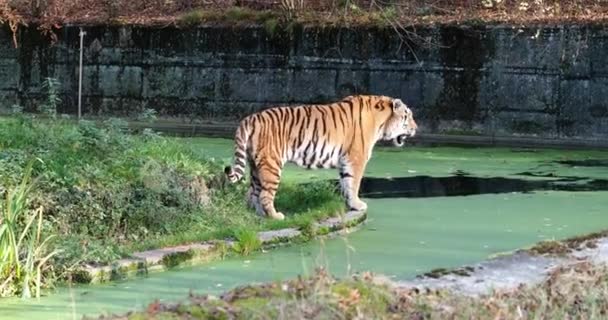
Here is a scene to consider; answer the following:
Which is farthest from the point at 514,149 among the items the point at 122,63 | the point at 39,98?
the point at 39,98

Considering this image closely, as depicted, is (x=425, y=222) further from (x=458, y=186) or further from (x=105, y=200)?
(x=105, y=200)

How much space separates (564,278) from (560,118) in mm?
14574

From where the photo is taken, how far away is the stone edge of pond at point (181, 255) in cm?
745

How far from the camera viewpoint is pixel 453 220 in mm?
10789

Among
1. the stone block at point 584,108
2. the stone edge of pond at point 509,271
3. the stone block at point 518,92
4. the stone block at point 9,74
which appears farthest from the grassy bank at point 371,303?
the stone block at point 9,74

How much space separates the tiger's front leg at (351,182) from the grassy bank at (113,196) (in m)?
0.13

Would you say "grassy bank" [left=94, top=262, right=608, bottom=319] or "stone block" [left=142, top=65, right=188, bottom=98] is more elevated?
"grassy bank" [left=94, top=262, right=608, bottom=319]

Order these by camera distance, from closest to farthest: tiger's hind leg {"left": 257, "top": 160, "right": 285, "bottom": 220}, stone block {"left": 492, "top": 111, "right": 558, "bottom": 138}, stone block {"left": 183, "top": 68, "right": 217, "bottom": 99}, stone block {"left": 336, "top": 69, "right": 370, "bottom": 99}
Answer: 1. tiger's hind leg {"left": 257, "top": 160, "right": 285, "bottom": 220}
2. stone block {"left": 492, "top": 111, "right": 558, "bottom": 138}
3. stone block {"left": 336, "top": 69, "right": 370, "bottom": 99}
4. stone block {"left": 183, "top": 68, "right": 217, "bottom": 99}

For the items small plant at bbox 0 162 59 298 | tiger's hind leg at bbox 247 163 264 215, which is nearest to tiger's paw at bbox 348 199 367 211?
tiger's hind leg at bbox 247 163 264 215

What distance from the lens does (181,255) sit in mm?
8141

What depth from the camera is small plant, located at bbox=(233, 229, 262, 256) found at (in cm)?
861

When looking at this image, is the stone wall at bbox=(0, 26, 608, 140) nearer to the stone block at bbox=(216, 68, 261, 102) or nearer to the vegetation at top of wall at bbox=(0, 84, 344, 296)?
the stone block at bbox=(216, 68, 261, 102)

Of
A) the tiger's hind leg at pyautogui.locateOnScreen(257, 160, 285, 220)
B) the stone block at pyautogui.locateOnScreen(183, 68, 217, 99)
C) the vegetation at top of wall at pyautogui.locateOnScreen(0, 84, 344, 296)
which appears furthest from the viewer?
the stone block at pyautogui.locateOnScreen(183, 68, 217, 99)

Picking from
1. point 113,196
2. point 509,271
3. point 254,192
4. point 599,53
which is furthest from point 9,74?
point 509,271
